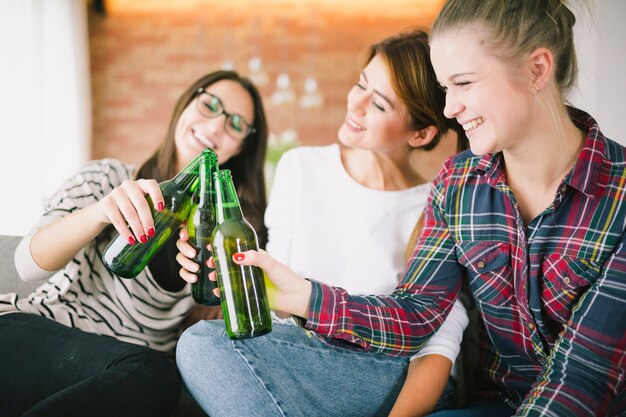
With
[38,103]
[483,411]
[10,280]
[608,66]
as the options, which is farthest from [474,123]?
[38,103]

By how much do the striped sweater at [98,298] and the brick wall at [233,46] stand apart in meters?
2.83

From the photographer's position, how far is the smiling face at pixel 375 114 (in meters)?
1.44

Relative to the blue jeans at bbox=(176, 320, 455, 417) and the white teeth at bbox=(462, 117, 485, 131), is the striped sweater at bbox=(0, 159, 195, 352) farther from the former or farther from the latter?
the white teeth at bbox=(462, 117, 485, 131)

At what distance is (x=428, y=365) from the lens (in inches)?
46.0

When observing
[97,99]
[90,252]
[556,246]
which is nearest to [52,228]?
[90,252]

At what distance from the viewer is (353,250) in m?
1.43

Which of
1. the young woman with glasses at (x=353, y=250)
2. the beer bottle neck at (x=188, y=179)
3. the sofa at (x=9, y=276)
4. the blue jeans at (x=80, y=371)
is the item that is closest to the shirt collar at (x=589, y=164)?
the young woman with glasses at (x=353, y=250)

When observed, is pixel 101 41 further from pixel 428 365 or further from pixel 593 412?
pixel 593 412

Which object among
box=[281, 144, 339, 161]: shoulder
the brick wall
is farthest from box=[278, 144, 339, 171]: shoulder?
the brick wall

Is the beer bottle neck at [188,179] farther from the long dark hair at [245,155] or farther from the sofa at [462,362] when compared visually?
the long dark hair at [245,155]

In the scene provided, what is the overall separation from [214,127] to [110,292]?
0.54 metres

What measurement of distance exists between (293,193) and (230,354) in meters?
0.53

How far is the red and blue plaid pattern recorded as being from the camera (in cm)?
94

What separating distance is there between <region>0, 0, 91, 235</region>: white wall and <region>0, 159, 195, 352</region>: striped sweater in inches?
53.9
